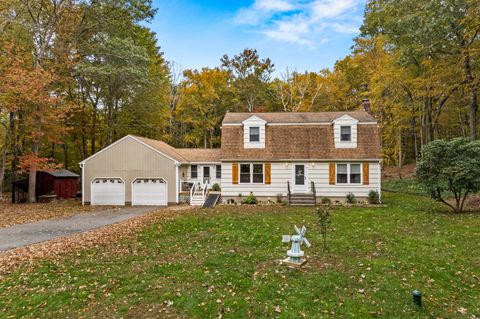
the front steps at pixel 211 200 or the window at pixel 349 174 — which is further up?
the window at pixel 349 174

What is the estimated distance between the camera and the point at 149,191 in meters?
20.3

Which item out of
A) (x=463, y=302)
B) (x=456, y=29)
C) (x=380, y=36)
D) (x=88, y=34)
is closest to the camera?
(x=463, y=302)

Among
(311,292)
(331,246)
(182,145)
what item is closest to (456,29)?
(331,246)

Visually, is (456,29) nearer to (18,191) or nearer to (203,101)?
(203,101)

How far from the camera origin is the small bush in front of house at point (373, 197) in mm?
17734

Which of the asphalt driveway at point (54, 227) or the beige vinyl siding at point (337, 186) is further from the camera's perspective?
the beige vinyl siding at point (337, 186)

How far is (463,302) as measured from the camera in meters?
5.47

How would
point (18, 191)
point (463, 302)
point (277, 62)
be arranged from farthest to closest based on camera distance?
point (277, 62) < point (18, 191) < point (463, 302)

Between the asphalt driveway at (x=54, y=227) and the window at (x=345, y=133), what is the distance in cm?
1397

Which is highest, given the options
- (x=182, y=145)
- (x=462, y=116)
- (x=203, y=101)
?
(x=203, y=101)

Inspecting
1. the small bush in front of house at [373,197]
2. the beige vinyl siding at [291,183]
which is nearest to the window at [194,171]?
the beige vinyl siding at [291,183]

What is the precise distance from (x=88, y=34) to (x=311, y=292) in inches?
1044

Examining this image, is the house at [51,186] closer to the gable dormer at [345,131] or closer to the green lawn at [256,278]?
the green lawn at [256,278]

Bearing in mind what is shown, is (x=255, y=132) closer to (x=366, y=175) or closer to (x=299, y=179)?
(x=299, y=179)
